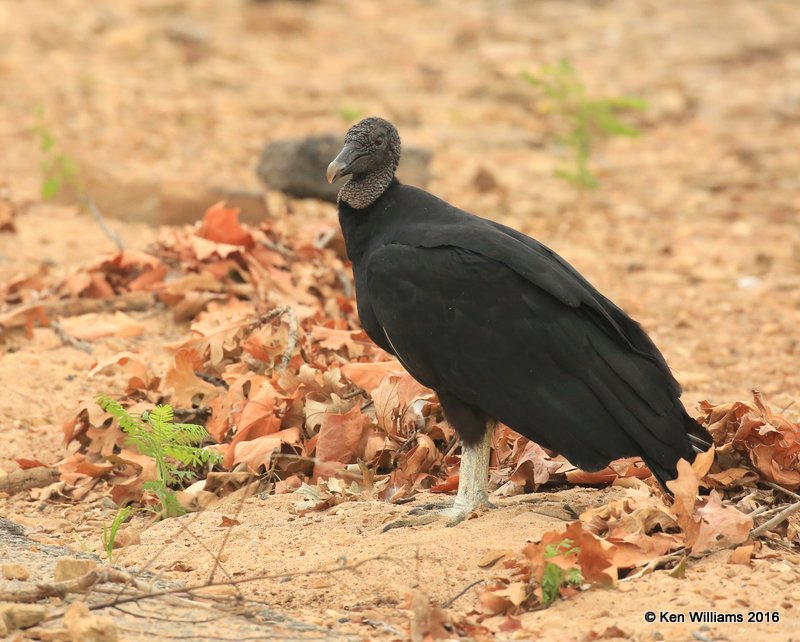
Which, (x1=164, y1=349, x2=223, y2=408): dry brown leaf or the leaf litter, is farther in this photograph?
(x1=164, y1=349, x2=223, y2=408): dry brown leaf

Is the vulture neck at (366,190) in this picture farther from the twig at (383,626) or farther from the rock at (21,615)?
the rock at (21,615)

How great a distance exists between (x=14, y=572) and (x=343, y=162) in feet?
6.04

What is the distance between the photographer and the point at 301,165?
8203 mm

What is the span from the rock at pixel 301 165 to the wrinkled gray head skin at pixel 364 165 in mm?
3614

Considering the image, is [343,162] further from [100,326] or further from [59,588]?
[100,326]

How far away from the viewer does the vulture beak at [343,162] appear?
4.25 meters

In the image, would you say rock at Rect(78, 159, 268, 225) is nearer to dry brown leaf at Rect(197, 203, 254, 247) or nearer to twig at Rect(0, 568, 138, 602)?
dry brown leaf at Rect(197, 203, 254, 247)

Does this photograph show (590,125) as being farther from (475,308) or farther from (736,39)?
(475,308)

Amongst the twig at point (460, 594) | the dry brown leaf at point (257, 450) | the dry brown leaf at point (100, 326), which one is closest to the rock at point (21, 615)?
the twig at point (460, 594)

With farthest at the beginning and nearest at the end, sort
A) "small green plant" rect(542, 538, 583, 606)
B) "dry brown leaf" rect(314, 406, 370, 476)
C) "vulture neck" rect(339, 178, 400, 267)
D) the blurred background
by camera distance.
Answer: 1. the blurred background
2. "dry brown leaf" rect(314, 406, 370, 476)
3. "vulture neck" rect(339, 178, 400, 267)
4. "small green plant" rect(542, 538, 583, 606)

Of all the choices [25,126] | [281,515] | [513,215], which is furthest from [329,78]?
[281,515]

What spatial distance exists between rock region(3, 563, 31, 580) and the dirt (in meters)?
0.45

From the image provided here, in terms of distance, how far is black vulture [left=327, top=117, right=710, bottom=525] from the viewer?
3.68 m

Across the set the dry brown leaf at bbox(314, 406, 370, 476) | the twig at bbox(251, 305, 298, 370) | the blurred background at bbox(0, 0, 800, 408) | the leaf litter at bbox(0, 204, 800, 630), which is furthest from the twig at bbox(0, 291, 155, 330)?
the dry brown leaf at bbox(314, 406, 370, 476)
